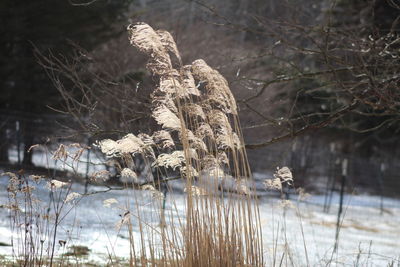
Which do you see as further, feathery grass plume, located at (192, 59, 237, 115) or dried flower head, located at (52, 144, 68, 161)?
dried flower head, located at (52, 144, 68, 161)

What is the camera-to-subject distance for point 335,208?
1571 cm

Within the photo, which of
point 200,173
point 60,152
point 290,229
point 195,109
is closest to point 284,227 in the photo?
point 200,173

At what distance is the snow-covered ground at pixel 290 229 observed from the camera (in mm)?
6125

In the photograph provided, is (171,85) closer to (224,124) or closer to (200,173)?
(224,124)

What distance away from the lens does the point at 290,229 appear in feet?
33.8

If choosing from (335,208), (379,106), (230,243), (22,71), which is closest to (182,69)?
(230,243)

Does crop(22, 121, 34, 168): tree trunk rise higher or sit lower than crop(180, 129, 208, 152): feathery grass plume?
higher

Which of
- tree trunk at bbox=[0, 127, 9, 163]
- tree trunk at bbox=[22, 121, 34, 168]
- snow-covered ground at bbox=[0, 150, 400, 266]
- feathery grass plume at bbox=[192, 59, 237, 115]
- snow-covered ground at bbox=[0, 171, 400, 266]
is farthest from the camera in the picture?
tree trunk at bbox=[0, 127, 9, 163]

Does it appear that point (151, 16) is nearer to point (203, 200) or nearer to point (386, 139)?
point (386, 139)

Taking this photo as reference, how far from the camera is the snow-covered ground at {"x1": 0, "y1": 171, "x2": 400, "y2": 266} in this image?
612 cm

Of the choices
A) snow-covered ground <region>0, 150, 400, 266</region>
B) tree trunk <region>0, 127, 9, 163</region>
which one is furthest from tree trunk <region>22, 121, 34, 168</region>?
snow-covered ground <region>0, 150, 400, 266</region>

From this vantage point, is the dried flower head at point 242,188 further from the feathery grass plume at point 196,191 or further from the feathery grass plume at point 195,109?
the feathery grass plume at point 195,109

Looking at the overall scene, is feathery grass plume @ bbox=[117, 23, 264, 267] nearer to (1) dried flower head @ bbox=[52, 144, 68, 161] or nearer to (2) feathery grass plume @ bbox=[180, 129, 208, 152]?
(2) feathery grass plume @ bbox=[180, 129, 208, 152]

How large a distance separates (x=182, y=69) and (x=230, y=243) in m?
0.96
